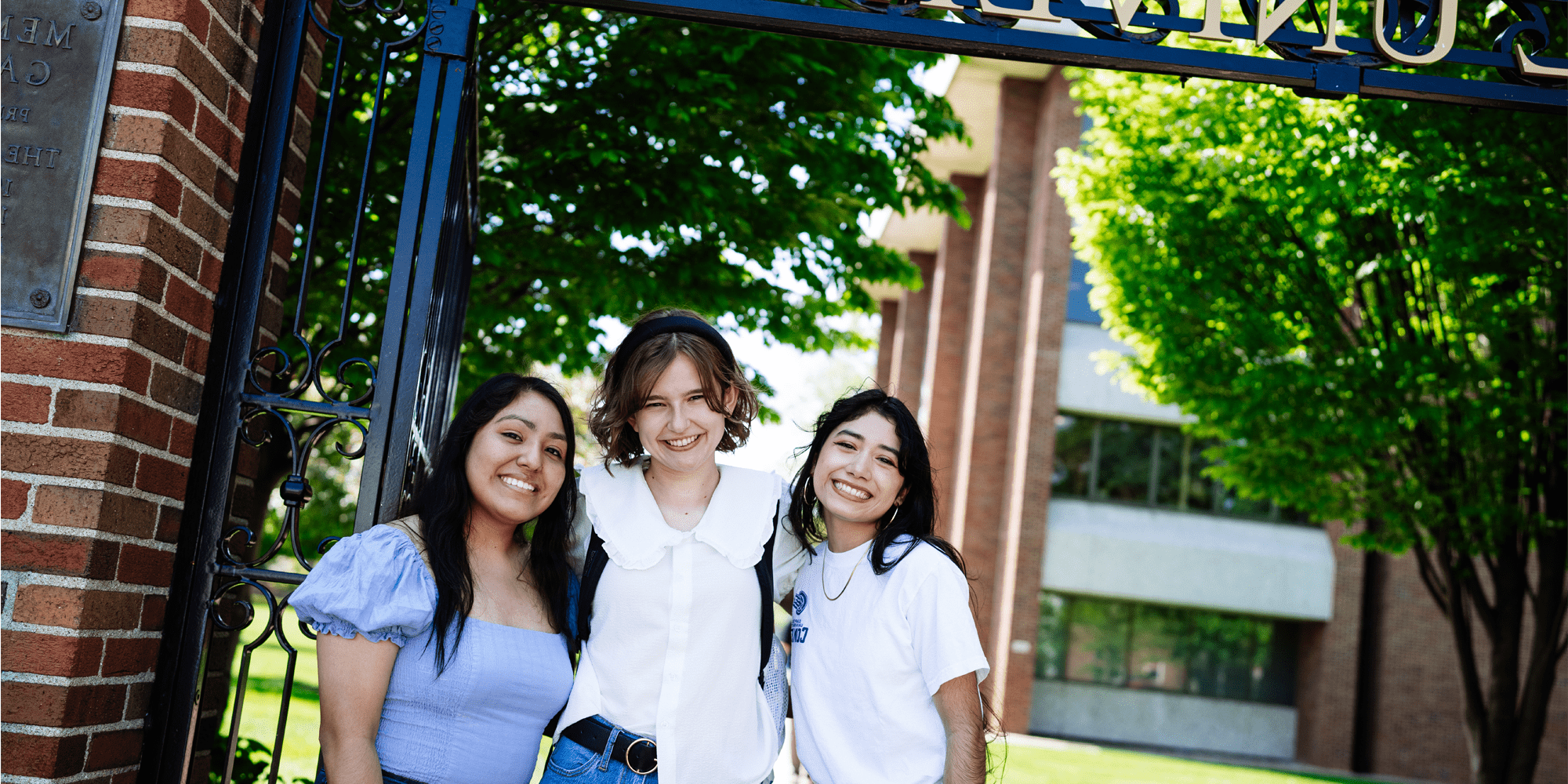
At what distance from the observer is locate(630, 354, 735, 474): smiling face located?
110 inches

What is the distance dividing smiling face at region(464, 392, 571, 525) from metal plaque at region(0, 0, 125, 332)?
2.94 ft

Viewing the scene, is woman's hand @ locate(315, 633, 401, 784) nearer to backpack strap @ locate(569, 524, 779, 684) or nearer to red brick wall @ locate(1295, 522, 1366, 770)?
backpack strap @ locate(569, 524, 779, 684)

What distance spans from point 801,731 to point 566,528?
778mm

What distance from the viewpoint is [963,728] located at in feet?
8.98

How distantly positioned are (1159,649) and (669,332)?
2154 cm

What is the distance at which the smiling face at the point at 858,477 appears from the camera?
2.93 metres

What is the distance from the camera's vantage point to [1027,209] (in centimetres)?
2388

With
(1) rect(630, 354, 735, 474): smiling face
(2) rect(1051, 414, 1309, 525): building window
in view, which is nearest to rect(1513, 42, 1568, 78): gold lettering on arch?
(1) rect(630, 354, 735, 474): smiling face

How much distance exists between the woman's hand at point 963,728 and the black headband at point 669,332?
0.95m

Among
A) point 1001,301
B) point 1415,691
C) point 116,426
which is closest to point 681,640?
point 116,426

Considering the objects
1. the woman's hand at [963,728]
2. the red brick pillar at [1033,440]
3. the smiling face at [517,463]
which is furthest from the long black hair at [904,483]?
the red brick pillar at [1033,440]

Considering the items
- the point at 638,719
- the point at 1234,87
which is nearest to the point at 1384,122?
the point at 1234,87

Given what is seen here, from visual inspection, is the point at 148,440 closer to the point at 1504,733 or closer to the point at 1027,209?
the point at 1504,733

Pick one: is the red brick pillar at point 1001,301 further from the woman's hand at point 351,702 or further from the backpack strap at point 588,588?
the woman's hand at point 351,702
